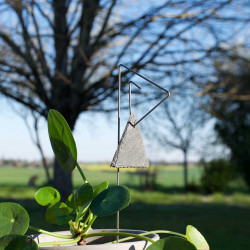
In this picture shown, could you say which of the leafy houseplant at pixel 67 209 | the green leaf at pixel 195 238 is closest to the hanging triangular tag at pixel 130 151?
the leafy houseplant at pixel 67 209

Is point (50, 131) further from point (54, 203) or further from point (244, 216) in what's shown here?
point (244, 216)

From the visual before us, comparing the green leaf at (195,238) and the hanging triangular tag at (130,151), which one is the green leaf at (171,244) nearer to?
the green leaf at (195,238)

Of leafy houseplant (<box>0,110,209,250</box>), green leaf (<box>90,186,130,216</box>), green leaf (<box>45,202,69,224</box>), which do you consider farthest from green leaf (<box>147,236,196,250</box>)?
green leaf (<box>45,202,69,224</box>)

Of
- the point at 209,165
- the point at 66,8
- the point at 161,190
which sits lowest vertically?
the point at 161,190

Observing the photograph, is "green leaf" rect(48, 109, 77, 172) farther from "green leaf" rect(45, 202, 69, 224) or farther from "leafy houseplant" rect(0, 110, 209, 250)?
"green leaf" rect(45, 202, 69, 224)

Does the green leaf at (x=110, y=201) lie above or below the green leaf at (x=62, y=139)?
below

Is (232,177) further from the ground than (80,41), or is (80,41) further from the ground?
(80,41)

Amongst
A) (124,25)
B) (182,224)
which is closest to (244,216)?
(182,224)

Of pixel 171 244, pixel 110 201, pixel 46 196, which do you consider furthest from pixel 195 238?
pixel 46 196
